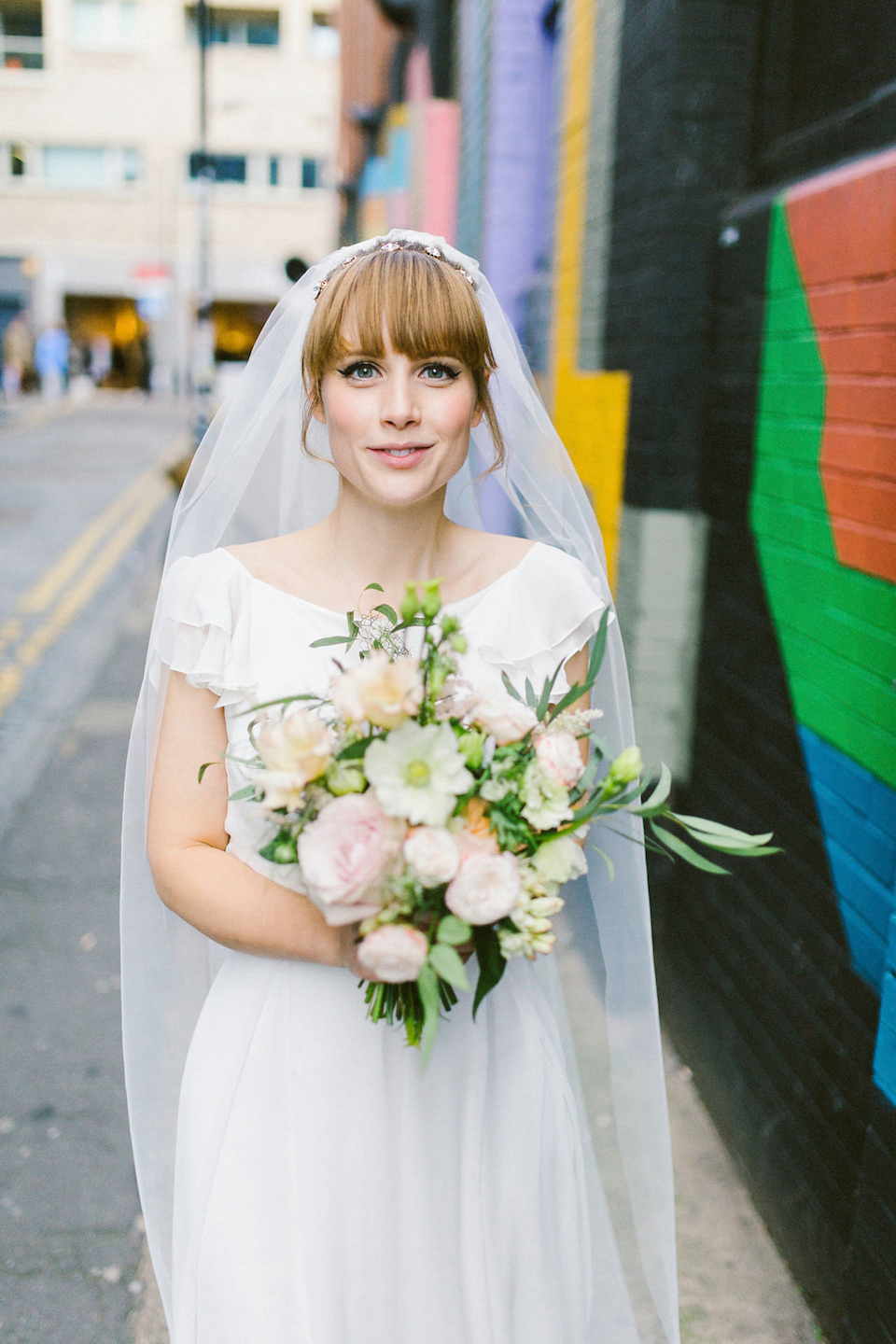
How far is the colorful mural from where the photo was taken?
251cm

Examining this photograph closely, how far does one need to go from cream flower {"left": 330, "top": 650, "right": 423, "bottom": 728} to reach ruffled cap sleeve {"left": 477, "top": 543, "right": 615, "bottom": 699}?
563mm

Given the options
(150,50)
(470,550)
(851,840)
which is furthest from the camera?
(150,50)

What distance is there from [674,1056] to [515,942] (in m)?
2.70

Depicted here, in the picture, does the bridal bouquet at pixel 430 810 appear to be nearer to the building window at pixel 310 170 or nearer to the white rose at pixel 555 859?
the white rose at pixel 555 859

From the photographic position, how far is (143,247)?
3969 cm

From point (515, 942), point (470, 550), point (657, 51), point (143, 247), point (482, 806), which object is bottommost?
point (515, 942)

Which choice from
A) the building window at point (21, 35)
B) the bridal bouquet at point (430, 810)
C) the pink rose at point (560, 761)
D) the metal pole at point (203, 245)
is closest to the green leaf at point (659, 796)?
the bridal bouquet at point (430, 810)

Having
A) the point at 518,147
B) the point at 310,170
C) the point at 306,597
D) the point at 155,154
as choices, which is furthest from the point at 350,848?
the point at 155,154

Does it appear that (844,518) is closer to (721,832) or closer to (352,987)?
(721,832)

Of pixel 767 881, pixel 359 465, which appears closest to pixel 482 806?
pixel 359 465

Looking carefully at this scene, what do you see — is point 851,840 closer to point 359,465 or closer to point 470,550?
point 470,550

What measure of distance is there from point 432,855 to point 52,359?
35166 millimetres

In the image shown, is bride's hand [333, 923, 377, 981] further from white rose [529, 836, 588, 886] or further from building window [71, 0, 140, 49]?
building window [71, 0, 140, 49]

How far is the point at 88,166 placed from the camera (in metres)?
38.9
